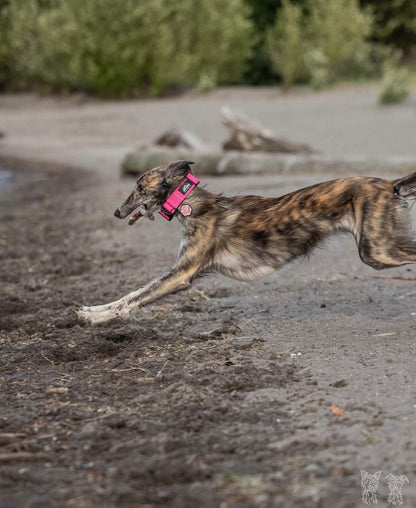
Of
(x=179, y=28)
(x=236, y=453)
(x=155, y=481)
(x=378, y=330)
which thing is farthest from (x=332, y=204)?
(x=179, y=28)

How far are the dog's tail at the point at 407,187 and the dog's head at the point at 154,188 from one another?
136cm

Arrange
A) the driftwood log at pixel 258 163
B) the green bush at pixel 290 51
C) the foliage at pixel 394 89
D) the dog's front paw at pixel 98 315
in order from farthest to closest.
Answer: the green bush at pixel 290 51
the foliage at pixel 394 89
the driftwood log at pixel 258 163
the dog's front paw at pixel 98 315

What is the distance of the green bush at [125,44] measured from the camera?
2448 cm

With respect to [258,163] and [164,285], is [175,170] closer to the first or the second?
[164,285]

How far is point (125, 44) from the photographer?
24.8m

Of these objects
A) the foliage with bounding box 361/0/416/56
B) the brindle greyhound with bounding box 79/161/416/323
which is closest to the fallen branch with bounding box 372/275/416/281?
the brindle greyhound with bounding box 79/161/416/323

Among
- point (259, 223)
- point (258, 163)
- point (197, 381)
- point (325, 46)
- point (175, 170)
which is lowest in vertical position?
point (325, 46)

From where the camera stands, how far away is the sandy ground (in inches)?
132

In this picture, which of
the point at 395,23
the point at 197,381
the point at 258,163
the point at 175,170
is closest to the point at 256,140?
the point at 258,163

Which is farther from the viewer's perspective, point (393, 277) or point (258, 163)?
point (258, 163)

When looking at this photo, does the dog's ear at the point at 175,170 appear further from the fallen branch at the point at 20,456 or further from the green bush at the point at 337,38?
the green bush at the point at 337,38

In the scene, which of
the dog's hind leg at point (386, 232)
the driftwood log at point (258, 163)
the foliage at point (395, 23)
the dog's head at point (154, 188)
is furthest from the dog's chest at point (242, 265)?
the foliage at point (395, 23)

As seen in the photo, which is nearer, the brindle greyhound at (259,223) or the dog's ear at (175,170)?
the brindle greyhound at (259,223)

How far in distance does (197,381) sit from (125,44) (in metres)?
21.8
